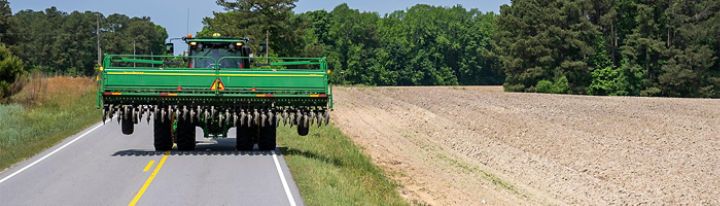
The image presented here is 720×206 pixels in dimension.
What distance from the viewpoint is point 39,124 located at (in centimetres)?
2806

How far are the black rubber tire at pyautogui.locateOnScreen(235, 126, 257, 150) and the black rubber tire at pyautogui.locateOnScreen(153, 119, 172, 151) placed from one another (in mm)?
1815

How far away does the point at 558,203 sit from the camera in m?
19.4

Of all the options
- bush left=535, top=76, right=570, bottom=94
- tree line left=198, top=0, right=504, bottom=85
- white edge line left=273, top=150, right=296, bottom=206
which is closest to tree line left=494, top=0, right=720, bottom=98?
bush left=535, top=76, right=570, bottom=94

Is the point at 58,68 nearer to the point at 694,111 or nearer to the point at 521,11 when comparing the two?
the point at 521,11

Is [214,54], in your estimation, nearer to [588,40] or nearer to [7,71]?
[7,71]

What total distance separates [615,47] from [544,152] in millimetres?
58764

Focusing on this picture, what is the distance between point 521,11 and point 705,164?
64.4m

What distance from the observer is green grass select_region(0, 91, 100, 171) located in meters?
20.2

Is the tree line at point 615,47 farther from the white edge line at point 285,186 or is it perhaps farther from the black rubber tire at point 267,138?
the white edge line at point 285,186

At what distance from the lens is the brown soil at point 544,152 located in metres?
20.1

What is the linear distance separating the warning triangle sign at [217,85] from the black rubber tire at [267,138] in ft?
8.79

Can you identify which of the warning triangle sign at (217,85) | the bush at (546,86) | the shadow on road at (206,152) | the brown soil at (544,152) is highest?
the warning triangle sign at (217,85)

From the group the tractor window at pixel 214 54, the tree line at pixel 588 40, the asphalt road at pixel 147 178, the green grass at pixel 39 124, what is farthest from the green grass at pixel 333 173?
the tree line at pixel 588 40

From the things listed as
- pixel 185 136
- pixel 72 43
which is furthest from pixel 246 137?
pixel 72 43
